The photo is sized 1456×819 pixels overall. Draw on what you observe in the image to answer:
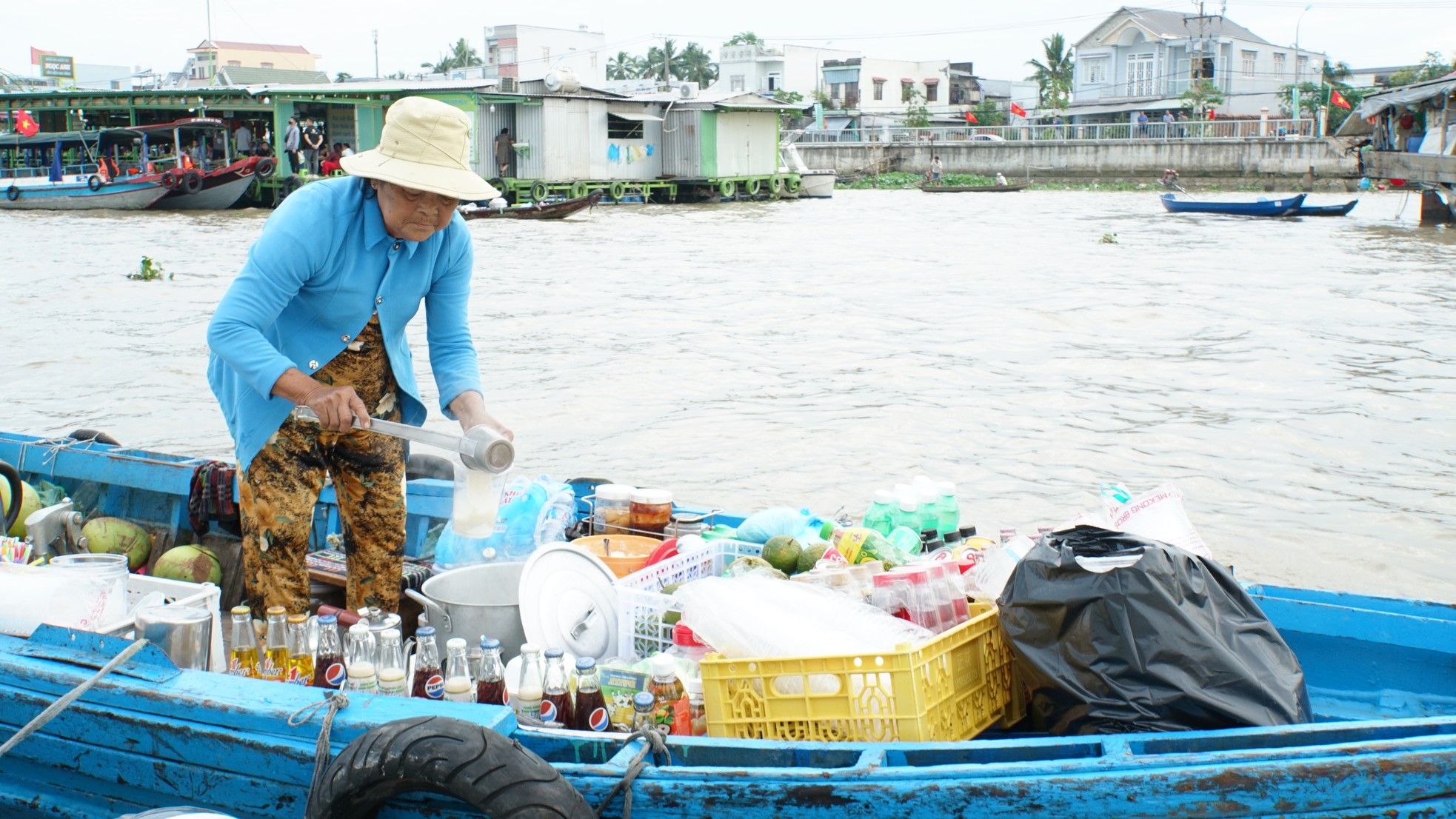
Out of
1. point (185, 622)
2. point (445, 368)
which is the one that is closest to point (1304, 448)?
point (445, 368)

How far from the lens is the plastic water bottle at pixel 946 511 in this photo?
3824 mm

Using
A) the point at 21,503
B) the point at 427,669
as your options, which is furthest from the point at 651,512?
the point at 21,503

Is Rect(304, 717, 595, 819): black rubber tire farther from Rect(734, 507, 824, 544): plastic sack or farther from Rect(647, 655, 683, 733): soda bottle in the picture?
Rect(734, 507, 824, 544): plastic sack

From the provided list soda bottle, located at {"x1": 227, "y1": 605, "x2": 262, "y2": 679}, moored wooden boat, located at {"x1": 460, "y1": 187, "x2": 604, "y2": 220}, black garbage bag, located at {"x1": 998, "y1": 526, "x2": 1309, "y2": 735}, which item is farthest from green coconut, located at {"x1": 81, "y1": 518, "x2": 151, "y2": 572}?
moored wooden boat, located at {"x1": 460, "y1": 187, "x2": 604, "y2": 220}

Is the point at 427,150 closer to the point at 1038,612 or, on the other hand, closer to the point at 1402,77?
the point at 1038,612

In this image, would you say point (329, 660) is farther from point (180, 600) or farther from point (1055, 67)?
point (1055, 67)

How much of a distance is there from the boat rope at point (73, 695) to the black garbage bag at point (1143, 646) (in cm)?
178

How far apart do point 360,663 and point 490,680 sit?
10.9 inches

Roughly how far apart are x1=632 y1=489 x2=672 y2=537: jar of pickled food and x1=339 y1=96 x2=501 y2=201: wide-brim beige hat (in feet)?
3.99

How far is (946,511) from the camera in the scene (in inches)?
151

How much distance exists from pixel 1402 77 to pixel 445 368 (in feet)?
169

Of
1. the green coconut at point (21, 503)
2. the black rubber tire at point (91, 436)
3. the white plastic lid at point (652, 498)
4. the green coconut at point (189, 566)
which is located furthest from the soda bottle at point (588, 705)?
the black rubber tire at point (91, 436)

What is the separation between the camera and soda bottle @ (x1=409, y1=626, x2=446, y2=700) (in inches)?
102

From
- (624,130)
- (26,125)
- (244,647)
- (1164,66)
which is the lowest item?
(244,647)
